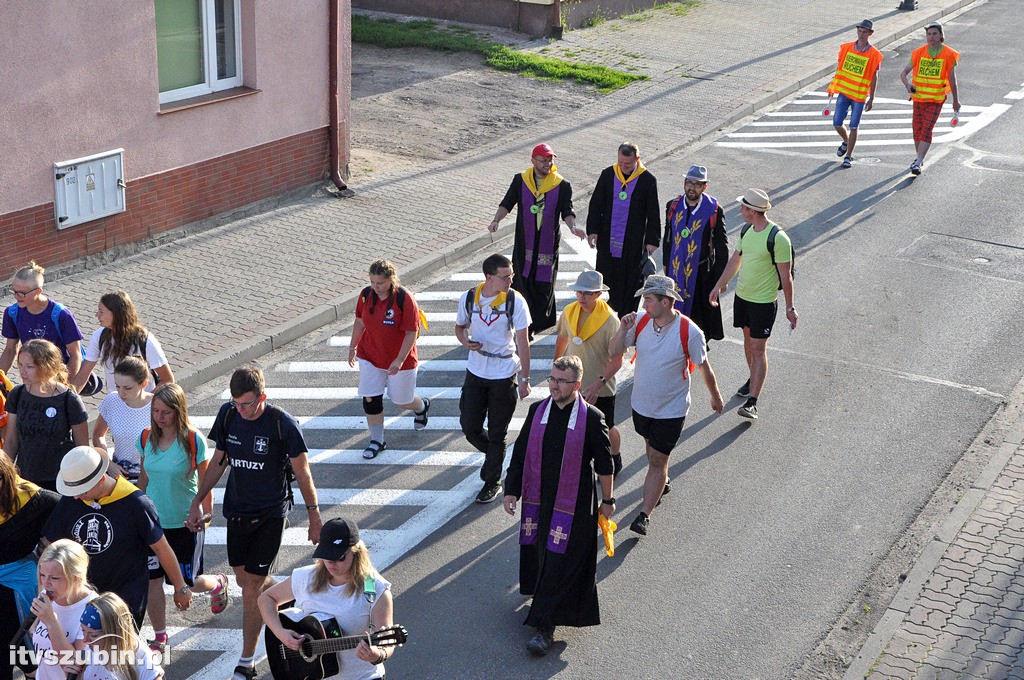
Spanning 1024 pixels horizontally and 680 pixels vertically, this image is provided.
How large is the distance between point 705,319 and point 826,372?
1.46 metres

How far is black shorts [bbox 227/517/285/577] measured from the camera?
6.98 m

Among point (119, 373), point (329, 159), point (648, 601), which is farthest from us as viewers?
point (329, 159)

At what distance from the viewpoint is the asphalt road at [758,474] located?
7488 mm

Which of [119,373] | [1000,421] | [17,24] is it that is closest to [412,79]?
[17,24]

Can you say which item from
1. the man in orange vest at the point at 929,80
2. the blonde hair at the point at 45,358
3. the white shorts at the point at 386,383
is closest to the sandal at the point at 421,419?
the white shorts at the point at 386,383

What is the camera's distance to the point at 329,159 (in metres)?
16.1

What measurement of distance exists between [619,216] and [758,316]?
1.77 meters

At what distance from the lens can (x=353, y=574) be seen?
567cm

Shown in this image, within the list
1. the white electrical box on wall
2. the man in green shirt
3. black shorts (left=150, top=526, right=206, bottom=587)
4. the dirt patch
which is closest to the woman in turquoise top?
black shorts (left=150, top=526, right=206, bottom=587)

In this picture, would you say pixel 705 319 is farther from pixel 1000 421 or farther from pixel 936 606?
pixel 936 606

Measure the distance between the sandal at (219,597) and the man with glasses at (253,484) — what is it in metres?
0.42

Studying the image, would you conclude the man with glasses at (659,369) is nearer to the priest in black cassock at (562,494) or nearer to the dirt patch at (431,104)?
the priest in black cassock at (562,494)

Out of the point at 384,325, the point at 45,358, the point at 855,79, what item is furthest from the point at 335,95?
the point at 45,358

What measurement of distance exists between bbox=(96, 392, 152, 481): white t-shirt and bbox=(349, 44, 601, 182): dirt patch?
9.76 metres
